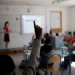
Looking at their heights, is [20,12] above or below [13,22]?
above

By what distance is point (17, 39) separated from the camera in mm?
8180

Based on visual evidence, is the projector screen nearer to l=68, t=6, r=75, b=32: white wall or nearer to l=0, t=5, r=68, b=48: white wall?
l=0, t=5, r=68, b=48: white wall

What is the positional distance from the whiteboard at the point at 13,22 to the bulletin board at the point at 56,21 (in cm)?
227

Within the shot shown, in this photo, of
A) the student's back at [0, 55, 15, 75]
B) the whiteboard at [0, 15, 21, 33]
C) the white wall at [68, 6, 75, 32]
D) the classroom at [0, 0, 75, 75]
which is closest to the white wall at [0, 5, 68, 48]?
the classroom at [0, 0, 75, 75]

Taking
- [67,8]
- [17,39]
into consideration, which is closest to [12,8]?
[17,39]

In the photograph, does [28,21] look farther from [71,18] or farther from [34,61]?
[34,61]

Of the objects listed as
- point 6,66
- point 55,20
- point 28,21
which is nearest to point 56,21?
point 55,20

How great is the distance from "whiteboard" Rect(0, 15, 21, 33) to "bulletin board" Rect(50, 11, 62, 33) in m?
2.27

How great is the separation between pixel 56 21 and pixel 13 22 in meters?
2.94

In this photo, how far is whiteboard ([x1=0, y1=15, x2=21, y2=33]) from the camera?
25.6 feet

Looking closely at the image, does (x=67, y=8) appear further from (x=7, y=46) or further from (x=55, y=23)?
(x=7, y=46)

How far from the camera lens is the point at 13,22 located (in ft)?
26.3

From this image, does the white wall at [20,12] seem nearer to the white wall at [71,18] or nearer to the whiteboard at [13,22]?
the whiteboard at [13,22]

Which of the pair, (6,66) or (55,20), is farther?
(55,20)
